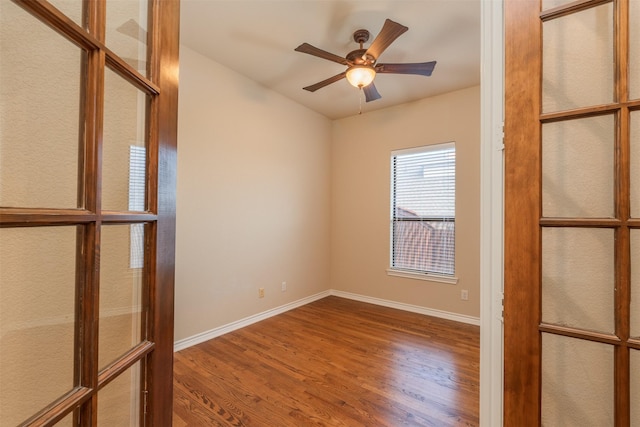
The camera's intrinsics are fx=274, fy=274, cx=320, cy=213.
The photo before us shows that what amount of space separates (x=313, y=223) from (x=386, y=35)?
109 inches

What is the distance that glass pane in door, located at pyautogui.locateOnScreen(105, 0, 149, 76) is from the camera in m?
0.65

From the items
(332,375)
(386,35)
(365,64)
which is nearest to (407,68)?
(365,64)

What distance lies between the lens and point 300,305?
3.95 m

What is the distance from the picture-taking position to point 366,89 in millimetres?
2760

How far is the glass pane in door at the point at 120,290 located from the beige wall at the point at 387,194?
3.50 meters

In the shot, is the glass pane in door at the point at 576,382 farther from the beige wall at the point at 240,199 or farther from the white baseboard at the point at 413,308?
the white baseboard at the point at 413,308

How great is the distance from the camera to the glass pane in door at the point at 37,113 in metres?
0.47

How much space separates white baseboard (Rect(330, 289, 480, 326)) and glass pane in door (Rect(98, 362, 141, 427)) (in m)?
3.53

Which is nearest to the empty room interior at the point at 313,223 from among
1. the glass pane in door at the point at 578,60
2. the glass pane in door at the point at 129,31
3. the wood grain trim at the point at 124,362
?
the wood grain trim at the point at 124,362

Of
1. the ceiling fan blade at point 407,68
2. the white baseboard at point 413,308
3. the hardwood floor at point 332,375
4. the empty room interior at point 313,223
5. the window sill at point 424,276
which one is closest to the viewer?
the hardwood floor at point 332,375

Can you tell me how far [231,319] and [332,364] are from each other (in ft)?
4.33

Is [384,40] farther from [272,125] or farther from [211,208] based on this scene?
[211,208]

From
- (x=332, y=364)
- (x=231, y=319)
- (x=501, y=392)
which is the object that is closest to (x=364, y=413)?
(x=332, y=364)

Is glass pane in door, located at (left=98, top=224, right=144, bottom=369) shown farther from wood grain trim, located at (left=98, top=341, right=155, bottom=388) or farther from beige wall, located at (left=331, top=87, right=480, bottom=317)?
beige wall, located at (left=331, top=87, right=480, bottom=317)
